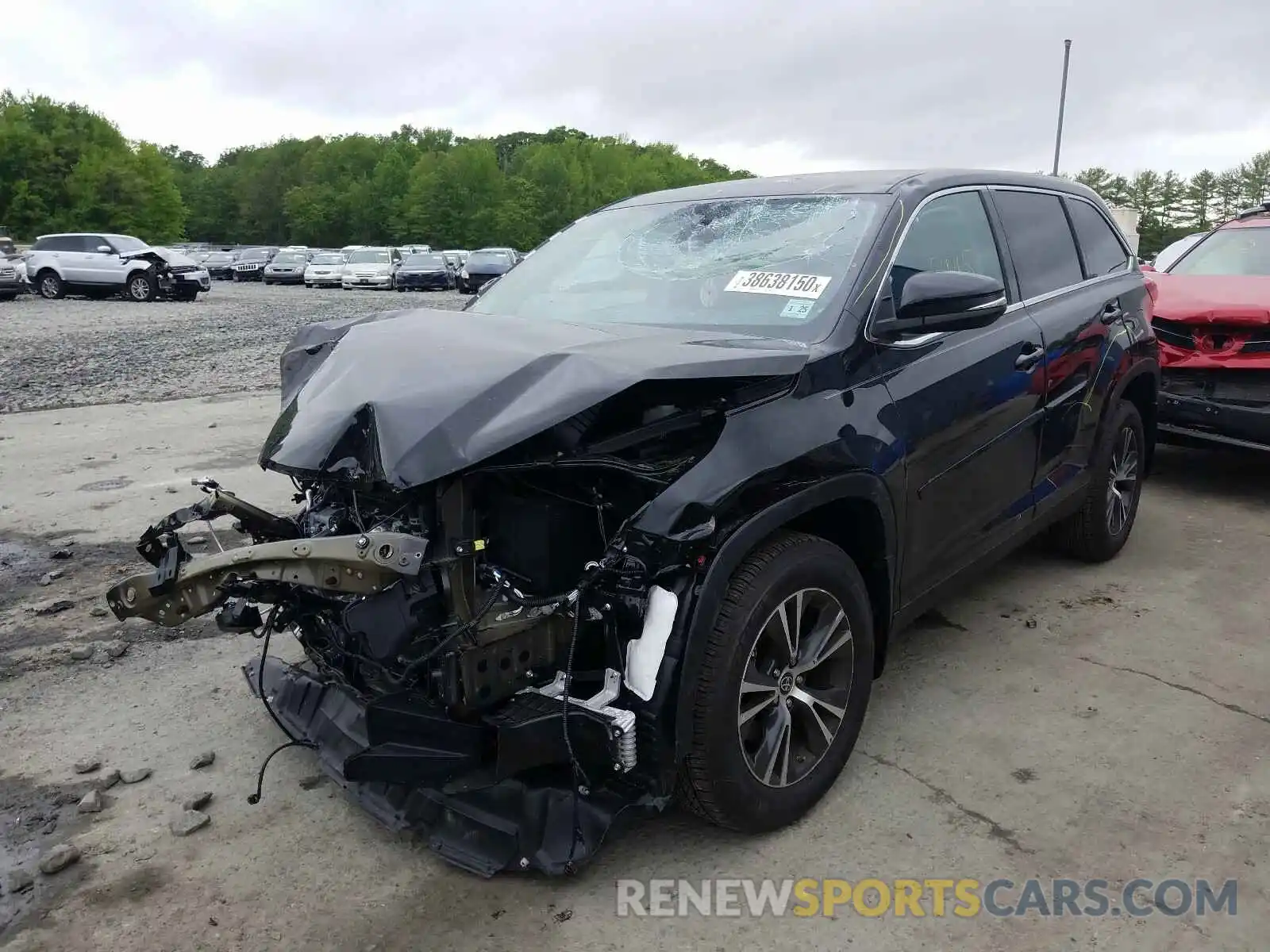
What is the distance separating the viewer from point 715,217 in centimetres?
379

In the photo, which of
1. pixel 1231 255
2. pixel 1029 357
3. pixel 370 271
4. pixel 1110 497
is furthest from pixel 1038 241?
pixel 370 271

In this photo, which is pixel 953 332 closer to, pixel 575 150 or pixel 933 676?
pixel 933 676

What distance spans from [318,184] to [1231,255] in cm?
9435

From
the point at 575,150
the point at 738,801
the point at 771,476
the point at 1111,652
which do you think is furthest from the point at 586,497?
the point at 575,150

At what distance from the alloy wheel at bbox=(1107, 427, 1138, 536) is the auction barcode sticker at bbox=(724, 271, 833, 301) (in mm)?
2417

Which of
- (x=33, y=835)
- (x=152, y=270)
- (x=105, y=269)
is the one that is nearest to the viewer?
(x=33, y=835)

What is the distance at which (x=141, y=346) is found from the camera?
14.7 meters

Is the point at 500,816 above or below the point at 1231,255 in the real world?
below

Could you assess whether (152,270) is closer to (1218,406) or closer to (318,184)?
(1218,406)

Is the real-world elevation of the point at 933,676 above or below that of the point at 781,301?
below

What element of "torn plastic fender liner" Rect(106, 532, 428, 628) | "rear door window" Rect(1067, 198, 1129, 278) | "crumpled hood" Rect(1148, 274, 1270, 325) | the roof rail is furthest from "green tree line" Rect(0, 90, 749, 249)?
"torn plastic fender liner" Rect(106, 532, 428, 628)

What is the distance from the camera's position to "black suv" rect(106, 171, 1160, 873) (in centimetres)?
247

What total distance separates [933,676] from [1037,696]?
0.39m

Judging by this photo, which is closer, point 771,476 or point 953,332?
point 771,476
